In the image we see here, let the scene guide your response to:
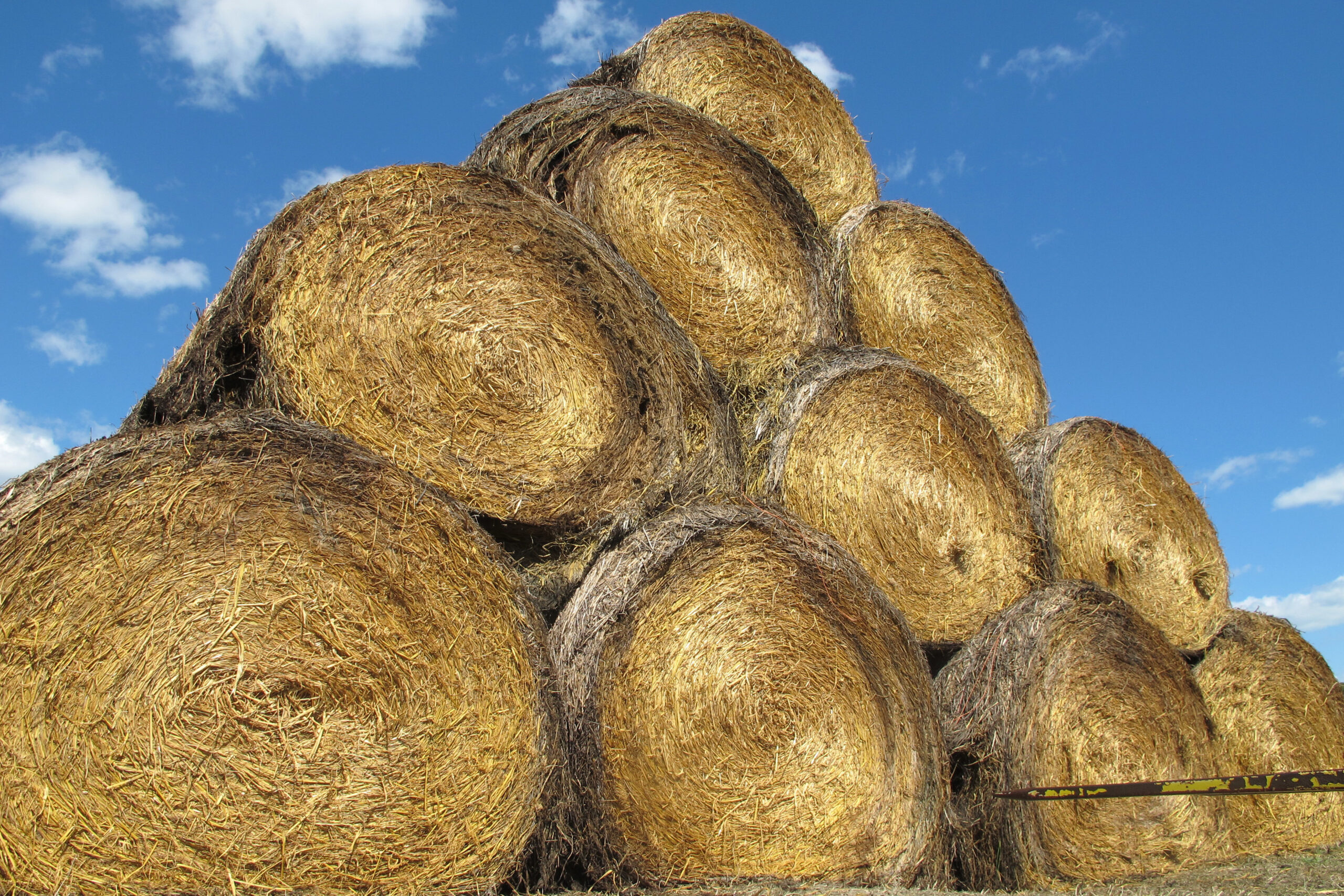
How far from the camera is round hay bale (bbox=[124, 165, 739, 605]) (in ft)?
9.87

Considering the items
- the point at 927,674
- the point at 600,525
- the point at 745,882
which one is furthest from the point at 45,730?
the point at 927,674

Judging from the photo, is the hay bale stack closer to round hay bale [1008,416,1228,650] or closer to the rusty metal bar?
the rusty metal bar

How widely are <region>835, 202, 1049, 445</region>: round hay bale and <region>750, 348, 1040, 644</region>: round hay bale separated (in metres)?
0.81

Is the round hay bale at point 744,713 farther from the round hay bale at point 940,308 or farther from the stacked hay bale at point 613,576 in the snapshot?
the round hay bale at point 940,308

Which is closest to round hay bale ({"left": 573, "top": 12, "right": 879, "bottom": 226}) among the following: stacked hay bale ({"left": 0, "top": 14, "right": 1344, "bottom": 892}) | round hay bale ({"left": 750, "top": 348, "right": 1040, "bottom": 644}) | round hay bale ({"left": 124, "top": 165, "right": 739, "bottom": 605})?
stacked hay bale ({"left": 0, "top": 14, "right": 1344, "bottom": 892})

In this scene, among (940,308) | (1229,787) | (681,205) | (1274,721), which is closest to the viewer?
(1229,787)

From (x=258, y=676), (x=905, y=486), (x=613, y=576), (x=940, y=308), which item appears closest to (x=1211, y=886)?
(x=905, y=486)

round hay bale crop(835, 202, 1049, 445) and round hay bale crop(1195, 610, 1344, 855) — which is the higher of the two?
round hay bale crop(835, 202, 1049, 445)

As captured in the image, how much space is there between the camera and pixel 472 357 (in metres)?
3.25

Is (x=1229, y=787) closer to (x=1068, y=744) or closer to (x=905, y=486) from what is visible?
(x=1068, y=744)

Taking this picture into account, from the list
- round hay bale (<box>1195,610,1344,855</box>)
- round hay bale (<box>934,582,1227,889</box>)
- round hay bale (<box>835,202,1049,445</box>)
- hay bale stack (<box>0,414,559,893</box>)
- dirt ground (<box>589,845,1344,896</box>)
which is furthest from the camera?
round hay bale (<box>835,202,1049,445</box>)

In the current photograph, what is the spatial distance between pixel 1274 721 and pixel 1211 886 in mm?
1982

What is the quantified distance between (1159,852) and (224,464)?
397 cm

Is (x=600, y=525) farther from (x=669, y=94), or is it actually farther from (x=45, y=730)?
(x=669, y=94)
